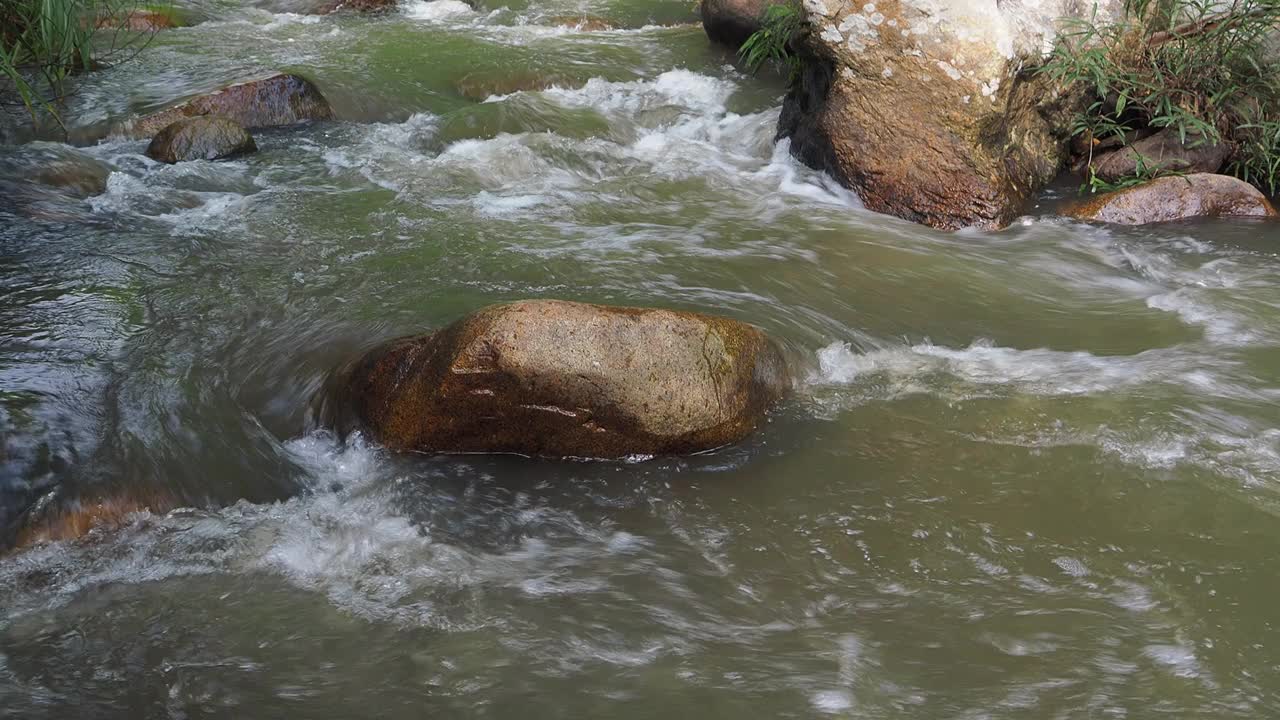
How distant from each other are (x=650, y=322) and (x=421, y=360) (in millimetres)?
856

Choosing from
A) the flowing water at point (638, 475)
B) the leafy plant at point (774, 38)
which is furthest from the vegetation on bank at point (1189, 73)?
the leafy plant at point (774, 38)

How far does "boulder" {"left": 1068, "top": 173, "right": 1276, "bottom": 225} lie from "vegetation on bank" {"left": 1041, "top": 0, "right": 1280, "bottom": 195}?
293mm

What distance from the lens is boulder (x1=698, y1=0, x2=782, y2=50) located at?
9609 millimetres

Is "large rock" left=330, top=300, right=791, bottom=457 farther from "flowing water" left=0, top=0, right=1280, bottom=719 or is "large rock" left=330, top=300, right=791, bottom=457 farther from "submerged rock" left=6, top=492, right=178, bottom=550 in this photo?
"submerged rock" left=6, top=492, right=178, bottom=550

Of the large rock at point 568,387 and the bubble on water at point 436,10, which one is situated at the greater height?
the bubble on water at point 436,10

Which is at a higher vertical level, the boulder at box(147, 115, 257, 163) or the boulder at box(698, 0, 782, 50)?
the boulder at box(698, 0, 782, 50)

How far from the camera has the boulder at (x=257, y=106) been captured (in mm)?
7438

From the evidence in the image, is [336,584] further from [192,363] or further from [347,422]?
[192,363]

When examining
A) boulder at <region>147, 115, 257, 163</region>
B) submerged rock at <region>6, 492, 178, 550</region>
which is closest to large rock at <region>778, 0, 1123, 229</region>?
boulder at <region>147, 115, 257, 163</region>

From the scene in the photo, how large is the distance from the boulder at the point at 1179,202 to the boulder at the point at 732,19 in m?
3.99

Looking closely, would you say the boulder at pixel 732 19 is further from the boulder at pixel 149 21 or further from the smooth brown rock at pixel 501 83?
the boulder at pixel 149 21

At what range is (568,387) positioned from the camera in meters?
3.74

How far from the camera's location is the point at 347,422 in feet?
13.3

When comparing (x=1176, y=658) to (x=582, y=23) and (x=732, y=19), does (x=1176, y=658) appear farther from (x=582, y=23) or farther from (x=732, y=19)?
(x=582, y=23)
